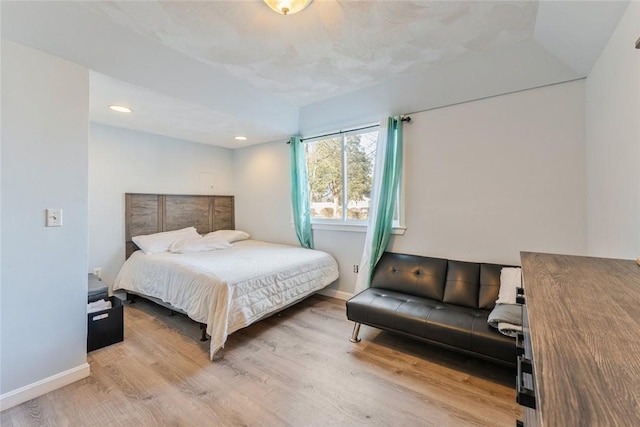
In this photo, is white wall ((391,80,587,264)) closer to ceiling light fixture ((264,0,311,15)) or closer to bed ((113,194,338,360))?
bed ((113,194,338,360))

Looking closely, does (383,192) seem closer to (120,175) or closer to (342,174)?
(342,174)

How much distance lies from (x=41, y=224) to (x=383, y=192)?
281 cm

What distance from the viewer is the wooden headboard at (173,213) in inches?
139

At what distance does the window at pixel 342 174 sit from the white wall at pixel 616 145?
74.2 inches

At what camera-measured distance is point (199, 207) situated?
4.29m

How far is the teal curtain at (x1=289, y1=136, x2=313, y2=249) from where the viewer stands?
148 inches

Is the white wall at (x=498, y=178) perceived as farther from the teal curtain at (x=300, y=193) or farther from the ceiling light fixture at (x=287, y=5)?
the ceiling light fixture at (x=287, y=5)

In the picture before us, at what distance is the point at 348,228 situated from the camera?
347 centimetres

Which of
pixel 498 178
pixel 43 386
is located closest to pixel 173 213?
pixel 43 386

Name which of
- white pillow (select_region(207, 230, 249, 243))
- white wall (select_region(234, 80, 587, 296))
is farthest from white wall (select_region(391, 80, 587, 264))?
white pillow (select_region(207, 230, 249, 243))

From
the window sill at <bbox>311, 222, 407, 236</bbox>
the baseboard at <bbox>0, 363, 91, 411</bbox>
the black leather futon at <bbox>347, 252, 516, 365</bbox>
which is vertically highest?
the window sill at <bbox>311, 222, 407, 236</bbox>

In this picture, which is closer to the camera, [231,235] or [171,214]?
[171,214]

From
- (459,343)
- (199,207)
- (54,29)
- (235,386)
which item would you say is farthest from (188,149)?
(459,343)

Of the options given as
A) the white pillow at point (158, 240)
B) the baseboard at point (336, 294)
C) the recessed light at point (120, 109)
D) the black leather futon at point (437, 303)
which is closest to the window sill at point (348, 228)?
the black leather futon at point (437, 303)
